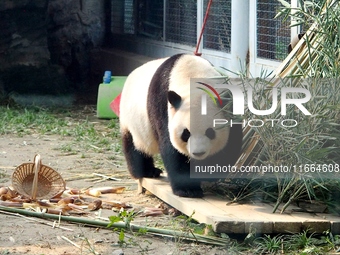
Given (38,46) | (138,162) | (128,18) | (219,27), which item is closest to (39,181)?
(138,162)

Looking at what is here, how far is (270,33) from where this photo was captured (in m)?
6.54

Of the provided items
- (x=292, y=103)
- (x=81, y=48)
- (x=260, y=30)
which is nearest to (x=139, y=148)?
(x=292, y=103)

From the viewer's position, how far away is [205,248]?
379cm

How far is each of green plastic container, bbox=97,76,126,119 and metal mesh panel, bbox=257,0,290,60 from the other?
7.07ft

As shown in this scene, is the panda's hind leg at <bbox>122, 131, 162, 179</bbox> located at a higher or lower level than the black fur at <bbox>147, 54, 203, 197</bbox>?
lower

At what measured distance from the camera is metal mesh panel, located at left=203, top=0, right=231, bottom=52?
738cm

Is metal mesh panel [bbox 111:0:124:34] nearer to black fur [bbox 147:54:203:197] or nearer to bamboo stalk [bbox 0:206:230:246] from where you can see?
black fur [bbox 147:54:203:197]

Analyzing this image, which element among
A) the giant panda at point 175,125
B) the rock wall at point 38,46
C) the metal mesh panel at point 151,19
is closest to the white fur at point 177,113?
the giant panda at point 175,125

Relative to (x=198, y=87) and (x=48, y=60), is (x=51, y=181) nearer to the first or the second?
(x=198, y=87)

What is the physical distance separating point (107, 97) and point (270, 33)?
2480 mm

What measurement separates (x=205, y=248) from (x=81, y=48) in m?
7.83

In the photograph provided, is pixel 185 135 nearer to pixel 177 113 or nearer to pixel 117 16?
pixel 177 113

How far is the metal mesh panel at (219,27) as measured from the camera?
24.2 ft

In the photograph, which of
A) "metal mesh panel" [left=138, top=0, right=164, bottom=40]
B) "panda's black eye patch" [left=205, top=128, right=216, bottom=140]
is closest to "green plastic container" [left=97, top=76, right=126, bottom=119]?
"metal mesh panel" [left=138, top=0, right=164, bottom=40]
